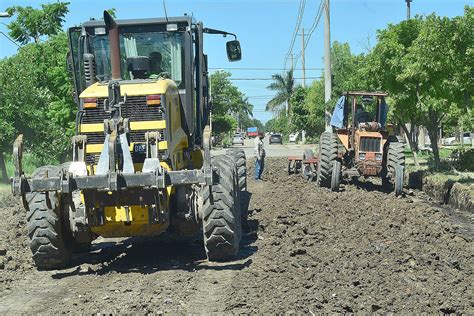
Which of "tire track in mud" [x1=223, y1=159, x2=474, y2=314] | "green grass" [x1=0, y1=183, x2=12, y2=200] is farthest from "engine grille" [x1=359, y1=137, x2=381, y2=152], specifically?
"green grass" [x1=0, y1=183, x2=12, y2=200]

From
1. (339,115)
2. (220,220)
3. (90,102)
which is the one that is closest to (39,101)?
(339,115)

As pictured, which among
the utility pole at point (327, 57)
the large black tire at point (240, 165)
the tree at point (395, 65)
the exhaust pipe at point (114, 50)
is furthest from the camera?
the utility pole at point (327, 57)

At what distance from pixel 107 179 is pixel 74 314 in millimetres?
1813

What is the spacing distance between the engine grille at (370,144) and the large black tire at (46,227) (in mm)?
10460

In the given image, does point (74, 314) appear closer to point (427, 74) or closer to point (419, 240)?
point (419, 240)

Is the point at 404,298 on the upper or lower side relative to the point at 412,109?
lower

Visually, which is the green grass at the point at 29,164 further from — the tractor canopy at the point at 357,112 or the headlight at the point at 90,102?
the headlight at the point at 90,102

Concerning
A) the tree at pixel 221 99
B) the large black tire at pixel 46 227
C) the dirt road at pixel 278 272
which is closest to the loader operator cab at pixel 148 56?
the large black tire at pixel 46 227

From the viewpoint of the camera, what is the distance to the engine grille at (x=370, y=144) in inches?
685

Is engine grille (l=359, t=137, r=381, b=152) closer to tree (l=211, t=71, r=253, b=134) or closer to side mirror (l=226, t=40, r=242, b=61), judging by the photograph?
side mirror (l=226, t=40, r=242, b=61)

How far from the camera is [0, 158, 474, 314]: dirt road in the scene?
6.67 m

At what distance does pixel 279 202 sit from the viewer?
15102mm

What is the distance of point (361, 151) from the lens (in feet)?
57.3

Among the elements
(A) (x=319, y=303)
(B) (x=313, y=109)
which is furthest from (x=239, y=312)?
(B) (x=313, y=109)
